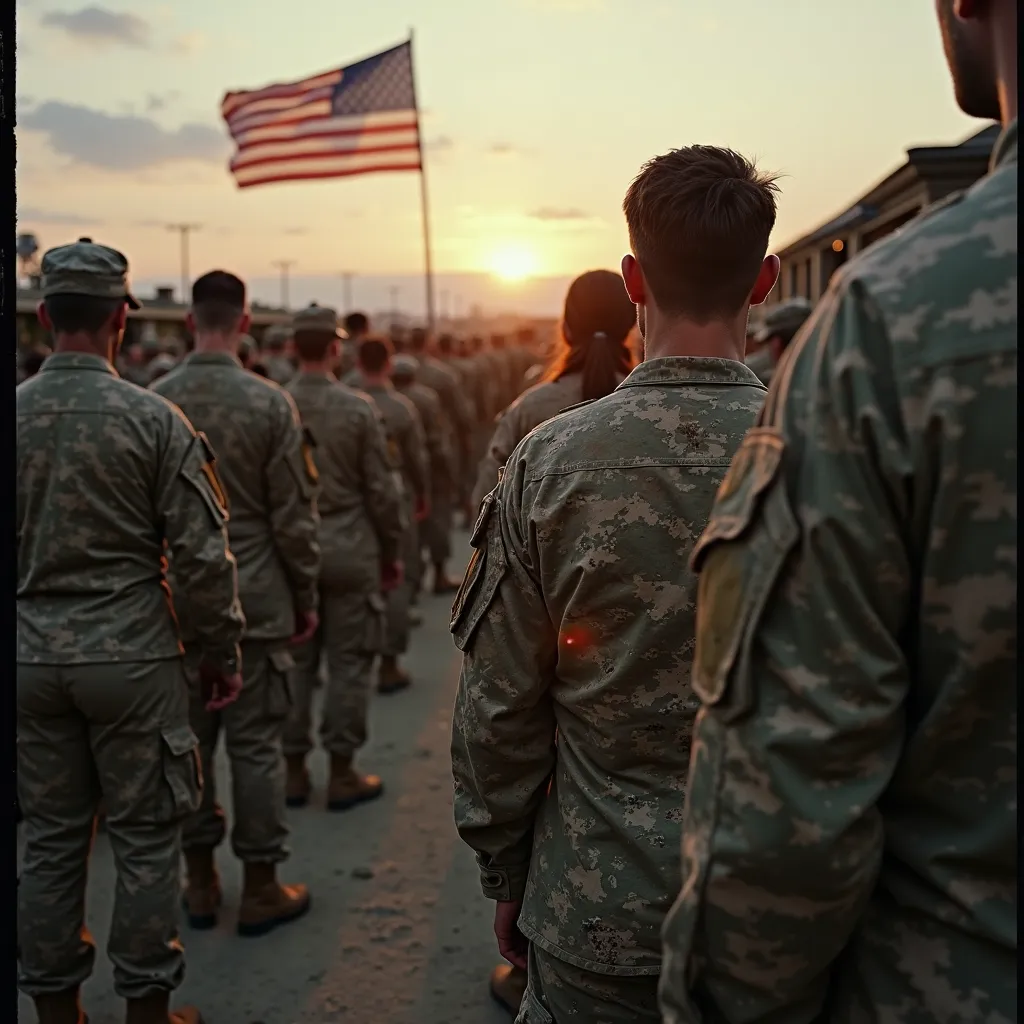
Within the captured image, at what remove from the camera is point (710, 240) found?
178 centimetres

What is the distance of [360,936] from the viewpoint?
12.9 feet

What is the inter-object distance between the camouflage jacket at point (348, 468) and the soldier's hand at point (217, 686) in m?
1.83

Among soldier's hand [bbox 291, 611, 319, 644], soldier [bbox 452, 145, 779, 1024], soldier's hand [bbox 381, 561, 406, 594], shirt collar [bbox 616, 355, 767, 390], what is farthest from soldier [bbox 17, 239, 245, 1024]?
soldier's hand [bbox 381, 561, 406, 594]

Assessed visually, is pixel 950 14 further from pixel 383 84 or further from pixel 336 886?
pixel 383 84

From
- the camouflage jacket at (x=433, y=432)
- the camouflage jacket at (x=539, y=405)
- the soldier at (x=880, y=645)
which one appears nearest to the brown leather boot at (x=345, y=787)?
the camouflage jacket at (x=539, y=405)

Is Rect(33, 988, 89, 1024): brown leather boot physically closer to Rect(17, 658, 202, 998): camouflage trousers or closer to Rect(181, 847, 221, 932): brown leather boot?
Rect(17, 658, 202, 998): camouflage trousers

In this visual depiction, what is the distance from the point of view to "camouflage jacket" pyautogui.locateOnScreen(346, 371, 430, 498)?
7.38 meters

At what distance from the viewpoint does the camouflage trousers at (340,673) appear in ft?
17.0

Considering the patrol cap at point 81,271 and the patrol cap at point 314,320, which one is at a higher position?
the patrol cap at point 314,320

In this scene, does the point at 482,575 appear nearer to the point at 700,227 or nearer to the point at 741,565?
the point at 700,227

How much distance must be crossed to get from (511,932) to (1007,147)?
5.30ft

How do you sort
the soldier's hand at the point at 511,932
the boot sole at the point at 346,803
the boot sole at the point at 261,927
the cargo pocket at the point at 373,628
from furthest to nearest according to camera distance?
the cargo pocket at the point at 373,628
the boot sole at the point at 346,803
the boot sole at the point at 261,927
the soldier's hand at the point at 511,932

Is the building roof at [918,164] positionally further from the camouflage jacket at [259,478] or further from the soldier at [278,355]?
the soldier at [278,355]

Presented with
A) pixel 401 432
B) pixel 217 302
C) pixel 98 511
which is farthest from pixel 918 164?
pixel 98 511
